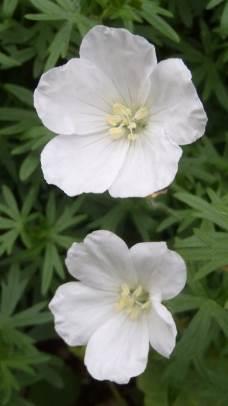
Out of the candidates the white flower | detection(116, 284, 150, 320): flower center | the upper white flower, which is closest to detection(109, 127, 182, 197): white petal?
the upper white flower

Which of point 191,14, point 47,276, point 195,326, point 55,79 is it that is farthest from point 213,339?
point 191,14

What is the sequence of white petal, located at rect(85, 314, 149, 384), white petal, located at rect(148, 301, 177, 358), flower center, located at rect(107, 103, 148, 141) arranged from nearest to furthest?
white petal, located at rect(148, 301, 177, 358) → white petal, located at rect(85, 314, 149, 384) → flower center, located at rect(107, 103, 148, 141)

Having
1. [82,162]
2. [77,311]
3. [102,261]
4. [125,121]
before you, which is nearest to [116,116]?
[125,121]

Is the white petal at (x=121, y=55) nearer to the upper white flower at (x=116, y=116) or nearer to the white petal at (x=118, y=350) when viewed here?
the upper white flower at (x=116, y=116)

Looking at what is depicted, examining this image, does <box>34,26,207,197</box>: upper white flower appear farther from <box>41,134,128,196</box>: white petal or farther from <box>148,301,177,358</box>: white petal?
<box>148,301,177,358</box>: white petal

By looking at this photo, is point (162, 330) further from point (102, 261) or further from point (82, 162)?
point (82, 162)

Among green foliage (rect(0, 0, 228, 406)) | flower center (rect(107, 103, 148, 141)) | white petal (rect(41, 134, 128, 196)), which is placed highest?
flower center (rect(107, 103, 148, 141))
